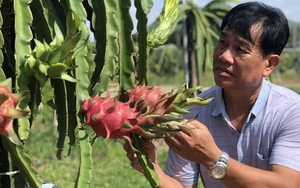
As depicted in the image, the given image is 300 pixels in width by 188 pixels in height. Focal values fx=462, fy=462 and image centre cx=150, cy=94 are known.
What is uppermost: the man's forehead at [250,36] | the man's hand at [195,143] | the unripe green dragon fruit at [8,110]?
the unripe green dragon fruit at [8,110]

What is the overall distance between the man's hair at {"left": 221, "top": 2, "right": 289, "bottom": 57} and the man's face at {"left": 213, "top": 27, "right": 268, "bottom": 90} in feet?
0.06

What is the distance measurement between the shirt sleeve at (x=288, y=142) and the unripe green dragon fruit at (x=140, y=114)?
24.7 inches

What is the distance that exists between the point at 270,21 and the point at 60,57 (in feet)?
2.75

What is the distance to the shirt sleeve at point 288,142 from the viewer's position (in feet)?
4.87

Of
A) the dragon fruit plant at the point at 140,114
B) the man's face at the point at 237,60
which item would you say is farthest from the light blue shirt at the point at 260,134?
the dragon fruit plant at the point at 140,114

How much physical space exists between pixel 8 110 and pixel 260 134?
102 cm

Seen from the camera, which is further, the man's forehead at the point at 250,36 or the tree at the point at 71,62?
the man's forehead at the point at 250,36

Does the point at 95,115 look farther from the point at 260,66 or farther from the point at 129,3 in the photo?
the point at 260,66

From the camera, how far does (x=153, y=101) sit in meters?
0.95

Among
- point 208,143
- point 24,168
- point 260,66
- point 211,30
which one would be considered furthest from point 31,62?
point 211,30

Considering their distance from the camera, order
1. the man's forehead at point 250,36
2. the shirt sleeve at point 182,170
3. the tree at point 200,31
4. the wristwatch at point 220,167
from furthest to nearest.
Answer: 1. the tree at point 200,31
2. the shirt sleeve at point 182,170
3. the man's forehead at point 250,36
4. the wristwatch at point 220,167

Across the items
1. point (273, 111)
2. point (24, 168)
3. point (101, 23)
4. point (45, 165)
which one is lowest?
point (45, 165)

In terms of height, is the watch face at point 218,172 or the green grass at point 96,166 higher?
the watch face at point 218,172

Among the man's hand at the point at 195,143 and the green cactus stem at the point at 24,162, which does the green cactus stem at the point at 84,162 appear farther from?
the man's hand at the point at 195,143
